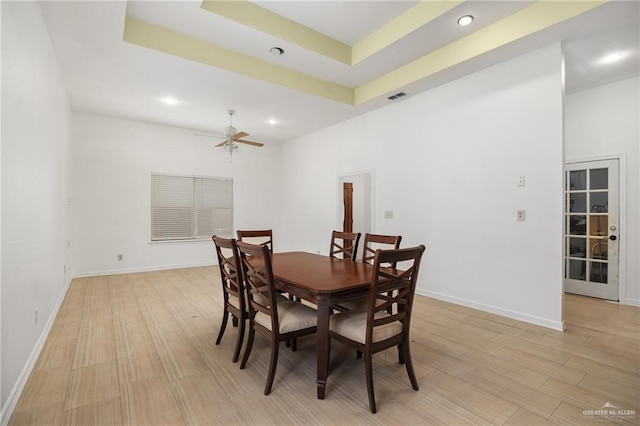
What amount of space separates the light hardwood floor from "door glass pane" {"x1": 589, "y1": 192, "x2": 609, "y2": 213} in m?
1.45

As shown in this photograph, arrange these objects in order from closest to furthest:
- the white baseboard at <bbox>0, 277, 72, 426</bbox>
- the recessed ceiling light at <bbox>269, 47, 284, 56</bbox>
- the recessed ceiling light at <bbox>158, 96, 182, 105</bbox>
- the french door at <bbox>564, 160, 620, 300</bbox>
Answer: the white baseboard at <bbox>0, 277, 72, 426</bbox>, the recessed ceiling light at <bbox>269, 47, 284, 56</bbox>, the french door at <bbox>564, 160, 620, 300</bbox>, the recessed ceiling light at <bbox>158, 96, 182, 105</bbox>

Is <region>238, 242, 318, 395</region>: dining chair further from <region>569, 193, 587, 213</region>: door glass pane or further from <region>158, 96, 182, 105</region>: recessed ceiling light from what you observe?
<region>569, 193, 587, 213</region>: door glass pane

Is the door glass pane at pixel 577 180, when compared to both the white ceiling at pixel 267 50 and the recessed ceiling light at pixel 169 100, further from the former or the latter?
the recessed ceiling light at pixel 169 100

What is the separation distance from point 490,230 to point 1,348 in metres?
4.28

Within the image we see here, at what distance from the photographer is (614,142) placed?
397 cm

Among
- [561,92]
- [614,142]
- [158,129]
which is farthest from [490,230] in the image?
[158,129]

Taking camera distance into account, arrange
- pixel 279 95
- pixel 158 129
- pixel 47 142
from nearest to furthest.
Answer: pixel 47 142 < pixel 279 95 < pixel 158 129

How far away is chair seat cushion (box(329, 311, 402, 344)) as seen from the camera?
6.13 feet

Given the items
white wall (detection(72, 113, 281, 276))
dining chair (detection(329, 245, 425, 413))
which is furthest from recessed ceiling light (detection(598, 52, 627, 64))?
white wall (detection(72, 113, 281, 276))

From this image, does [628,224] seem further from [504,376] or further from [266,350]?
[266,350]

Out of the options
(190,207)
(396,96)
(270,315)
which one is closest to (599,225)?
(396,96)

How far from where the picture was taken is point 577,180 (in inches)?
171

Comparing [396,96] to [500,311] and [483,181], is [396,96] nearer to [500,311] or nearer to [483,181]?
[483,181]

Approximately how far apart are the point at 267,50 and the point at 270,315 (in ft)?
10.0
